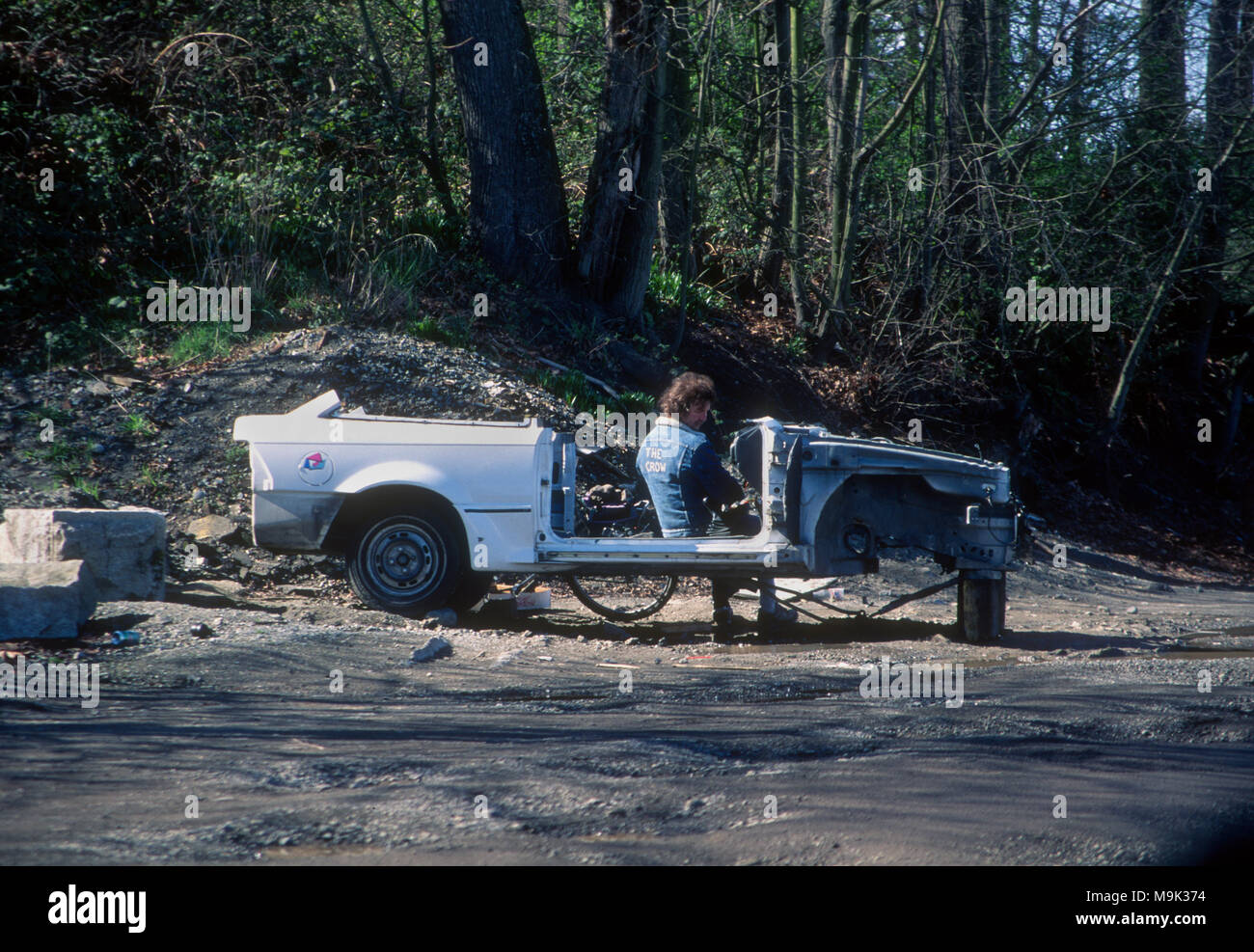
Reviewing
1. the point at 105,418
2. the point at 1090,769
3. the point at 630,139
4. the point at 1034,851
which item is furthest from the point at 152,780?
the point at 630,139

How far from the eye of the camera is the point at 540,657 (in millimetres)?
7320

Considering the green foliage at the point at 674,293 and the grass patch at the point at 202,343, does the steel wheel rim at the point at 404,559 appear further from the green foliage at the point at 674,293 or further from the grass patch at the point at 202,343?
the green foliage at the point at 674,293

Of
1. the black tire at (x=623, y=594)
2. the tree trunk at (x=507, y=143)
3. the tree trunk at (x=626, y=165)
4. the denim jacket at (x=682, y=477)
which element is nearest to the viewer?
the denim jacket at (x=682, y=477)

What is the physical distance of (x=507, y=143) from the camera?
14.8m

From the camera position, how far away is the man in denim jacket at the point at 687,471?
8.04 m

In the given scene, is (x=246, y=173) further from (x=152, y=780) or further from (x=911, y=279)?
(x=152, y=780)

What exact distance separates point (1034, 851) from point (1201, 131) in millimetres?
17039

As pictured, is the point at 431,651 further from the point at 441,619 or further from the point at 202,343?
the point at 202,343

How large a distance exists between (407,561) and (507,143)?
831cm
